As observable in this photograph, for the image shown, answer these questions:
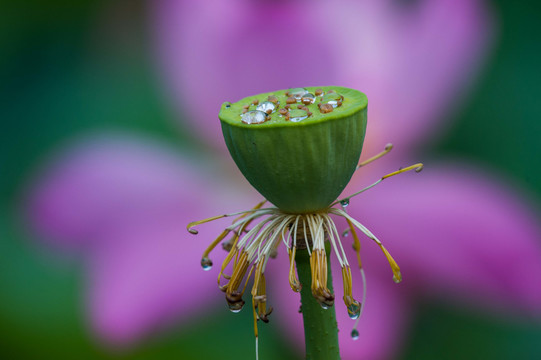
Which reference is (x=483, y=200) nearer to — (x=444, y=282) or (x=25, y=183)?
(x=444, y=282)

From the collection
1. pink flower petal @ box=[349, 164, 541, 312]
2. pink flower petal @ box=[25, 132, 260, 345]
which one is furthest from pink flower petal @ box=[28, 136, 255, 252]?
pink flower petal @ box=[349, 164, 541, 312]

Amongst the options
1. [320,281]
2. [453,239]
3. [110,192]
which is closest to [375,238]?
[320,281]

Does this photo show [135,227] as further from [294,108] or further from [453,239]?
[294,108]

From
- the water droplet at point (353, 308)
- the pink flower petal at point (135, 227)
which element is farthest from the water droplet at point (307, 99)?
the pink flower petal at point (135, 227)

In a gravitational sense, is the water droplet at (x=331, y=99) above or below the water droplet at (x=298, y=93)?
above

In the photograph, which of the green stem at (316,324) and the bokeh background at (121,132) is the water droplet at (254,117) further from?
the bokeh background at (121,132)

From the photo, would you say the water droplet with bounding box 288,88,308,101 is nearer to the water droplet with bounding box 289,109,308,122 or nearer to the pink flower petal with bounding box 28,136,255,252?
the water droplet with bounding box 289,109,308,122
